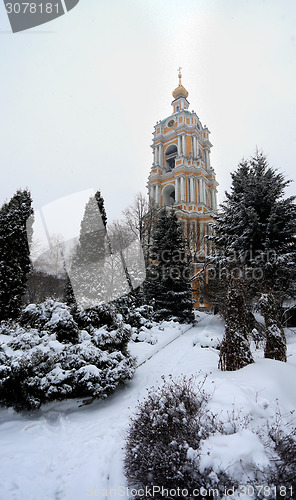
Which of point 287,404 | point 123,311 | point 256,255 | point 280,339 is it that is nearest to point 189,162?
point 256,255

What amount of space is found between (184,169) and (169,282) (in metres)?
22.7

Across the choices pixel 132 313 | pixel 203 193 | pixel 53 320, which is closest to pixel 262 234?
pixel 132 313

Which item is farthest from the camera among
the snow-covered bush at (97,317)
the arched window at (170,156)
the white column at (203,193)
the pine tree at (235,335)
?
the arched window at (170,156)

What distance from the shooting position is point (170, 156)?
37.7 m

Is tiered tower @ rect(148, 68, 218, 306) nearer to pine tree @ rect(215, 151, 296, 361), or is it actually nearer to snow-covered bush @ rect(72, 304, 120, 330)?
pine tree @ rect(215, 151, 296, 361)

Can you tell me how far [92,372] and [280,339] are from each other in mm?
4120

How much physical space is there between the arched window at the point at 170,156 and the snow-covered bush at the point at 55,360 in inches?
1349

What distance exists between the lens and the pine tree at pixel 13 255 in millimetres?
9234

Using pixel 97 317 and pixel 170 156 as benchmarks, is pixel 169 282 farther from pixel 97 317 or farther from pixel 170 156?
pixel 170 156

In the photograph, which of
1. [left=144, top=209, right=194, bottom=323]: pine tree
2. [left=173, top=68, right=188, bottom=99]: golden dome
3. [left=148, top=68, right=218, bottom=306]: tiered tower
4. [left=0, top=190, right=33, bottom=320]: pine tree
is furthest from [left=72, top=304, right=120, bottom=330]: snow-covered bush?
[left=173, top=68, right=188, bottom=99]: golden dome


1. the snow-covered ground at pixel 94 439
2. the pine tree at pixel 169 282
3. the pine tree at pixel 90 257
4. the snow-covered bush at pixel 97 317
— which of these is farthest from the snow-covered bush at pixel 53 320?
the pine tree at pixel 169 282

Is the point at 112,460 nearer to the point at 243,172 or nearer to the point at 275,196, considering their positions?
the point at 275,196

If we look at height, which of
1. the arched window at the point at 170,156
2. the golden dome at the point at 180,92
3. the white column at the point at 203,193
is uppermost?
the golden dome at the point at 180,92

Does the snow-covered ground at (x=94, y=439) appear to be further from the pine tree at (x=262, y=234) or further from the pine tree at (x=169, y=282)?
the pine tree at (x=169, y=282)
